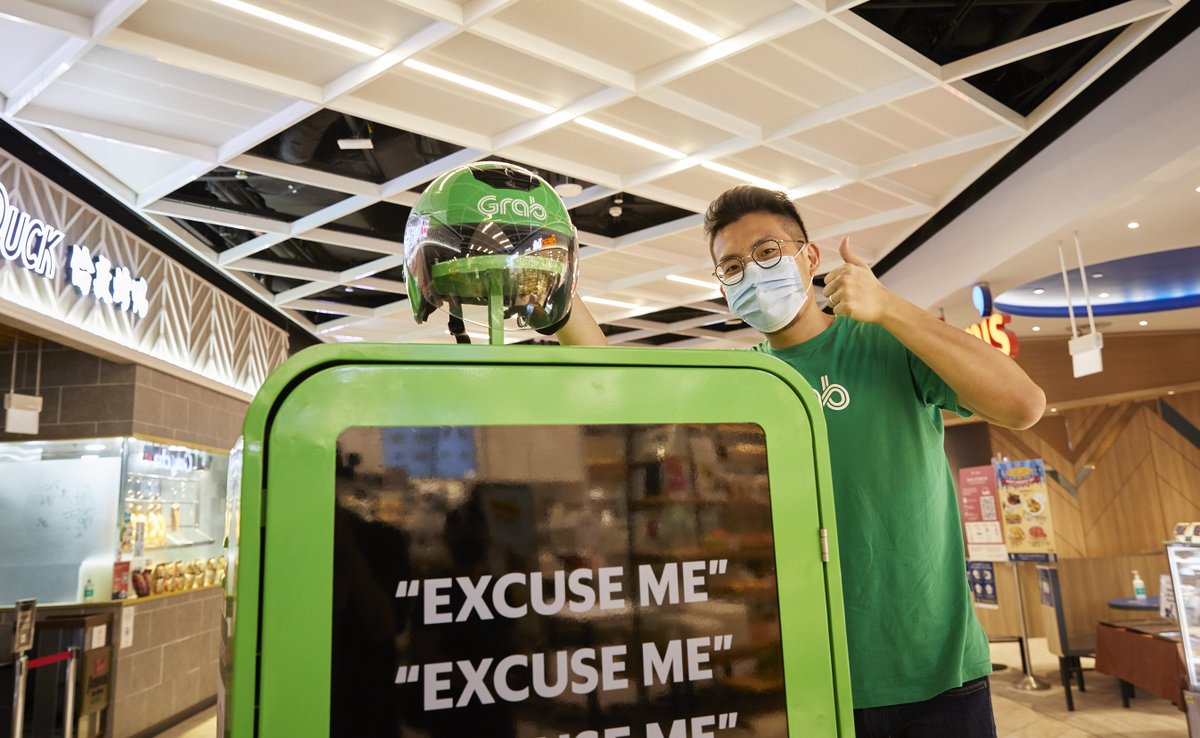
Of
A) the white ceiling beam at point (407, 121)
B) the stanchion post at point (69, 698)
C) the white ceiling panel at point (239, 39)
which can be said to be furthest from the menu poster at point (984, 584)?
the stanchion post at point (69, 698)

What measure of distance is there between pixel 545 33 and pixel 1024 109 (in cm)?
377

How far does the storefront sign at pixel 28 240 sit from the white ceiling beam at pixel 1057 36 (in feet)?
20.5

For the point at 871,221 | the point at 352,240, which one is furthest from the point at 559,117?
the point at 871,221

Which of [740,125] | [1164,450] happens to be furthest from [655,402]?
[1164,450]

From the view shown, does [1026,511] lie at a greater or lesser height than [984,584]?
greater

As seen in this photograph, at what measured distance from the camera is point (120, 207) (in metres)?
6.92

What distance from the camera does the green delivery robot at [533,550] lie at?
0.76 metres

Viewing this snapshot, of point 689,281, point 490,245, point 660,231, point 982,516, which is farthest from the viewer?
point 689,281

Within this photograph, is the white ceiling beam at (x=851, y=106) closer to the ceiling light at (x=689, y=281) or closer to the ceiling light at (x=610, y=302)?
the ceiling light at (x=689, y=281)

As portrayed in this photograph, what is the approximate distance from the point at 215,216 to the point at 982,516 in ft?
25.9

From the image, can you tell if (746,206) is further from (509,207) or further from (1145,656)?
(1145,656)

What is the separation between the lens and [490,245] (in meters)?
1.00

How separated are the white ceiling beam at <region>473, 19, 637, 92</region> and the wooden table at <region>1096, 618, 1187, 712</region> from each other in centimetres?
521

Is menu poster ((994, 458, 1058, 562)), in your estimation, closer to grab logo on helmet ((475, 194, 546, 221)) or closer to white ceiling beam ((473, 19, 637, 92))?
white ceiling beam ((473, 19, 637, 92))
